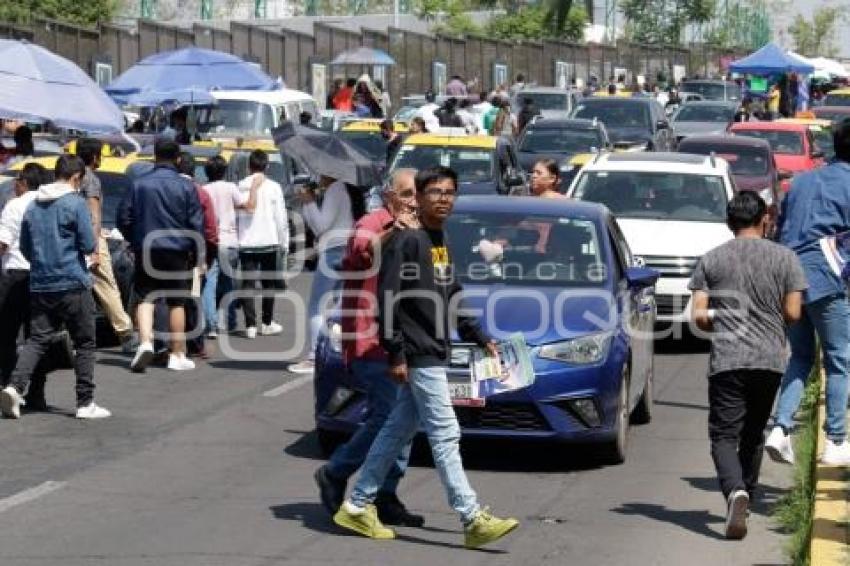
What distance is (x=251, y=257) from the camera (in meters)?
19.0

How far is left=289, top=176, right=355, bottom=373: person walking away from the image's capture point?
15.2 metres

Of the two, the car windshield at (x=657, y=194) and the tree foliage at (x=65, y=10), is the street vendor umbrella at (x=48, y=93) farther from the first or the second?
the tree foliage at (x=65, y=10)

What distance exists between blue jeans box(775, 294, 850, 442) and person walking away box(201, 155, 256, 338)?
26.3 feet

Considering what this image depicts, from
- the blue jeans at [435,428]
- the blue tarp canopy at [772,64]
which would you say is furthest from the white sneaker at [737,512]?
the blue tarp canopy at [772,64]

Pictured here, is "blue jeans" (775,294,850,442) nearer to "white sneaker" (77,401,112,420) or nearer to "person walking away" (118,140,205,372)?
"white sneaker" (77,401,112,420)

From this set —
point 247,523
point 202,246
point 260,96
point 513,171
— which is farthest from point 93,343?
point 260,96

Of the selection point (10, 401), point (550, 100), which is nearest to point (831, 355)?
point (10, 401)

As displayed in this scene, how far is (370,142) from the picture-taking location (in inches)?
1313

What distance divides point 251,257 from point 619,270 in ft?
21.2

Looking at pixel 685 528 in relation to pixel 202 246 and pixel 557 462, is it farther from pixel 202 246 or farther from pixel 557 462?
pixel 202 246

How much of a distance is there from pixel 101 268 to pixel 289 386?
7.38 ft

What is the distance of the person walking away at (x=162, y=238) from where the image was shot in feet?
53.7

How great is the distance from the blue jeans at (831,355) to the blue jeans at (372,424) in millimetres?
2469

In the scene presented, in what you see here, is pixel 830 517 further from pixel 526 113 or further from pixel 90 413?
pixel 526 113
